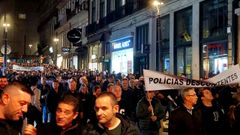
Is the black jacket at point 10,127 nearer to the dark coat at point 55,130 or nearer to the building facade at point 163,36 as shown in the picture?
the dark coat at point 55,130

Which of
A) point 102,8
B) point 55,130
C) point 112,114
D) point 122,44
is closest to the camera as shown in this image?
point 112,114

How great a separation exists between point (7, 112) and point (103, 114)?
47.6 inches

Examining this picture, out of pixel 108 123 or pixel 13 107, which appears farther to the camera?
pixel 108 123

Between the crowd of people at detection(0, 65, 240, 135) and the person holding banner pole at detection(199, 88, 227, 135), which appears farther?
the person holding banner pole at detection(199, 88, 227, 135)

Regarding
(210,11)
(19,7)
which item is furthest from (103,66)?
(19,7)

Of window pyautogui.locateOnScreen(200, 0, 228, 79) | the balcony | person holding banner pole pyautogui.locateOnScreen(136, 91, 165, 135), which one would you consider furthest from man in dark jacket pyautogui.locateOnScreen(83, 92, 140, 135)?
the balcony

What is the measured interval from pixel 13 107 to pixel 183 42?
24019 millimetres

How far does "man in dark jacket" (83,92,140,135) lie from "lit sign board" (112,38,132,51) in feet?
105

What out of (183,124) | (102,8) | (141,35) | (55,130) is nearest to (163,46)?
(141,35)

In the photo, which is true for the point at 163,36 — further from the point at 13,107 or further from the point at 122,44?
the point at 13,107

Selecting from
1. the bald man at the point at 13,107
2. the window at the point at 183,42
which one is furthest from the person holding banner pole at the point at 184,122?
the window at the point at 183,42

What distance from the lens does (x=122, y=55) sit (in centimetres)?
3906

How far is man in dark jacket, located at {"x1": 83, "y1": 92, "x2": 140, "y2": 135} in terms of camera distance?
483cm

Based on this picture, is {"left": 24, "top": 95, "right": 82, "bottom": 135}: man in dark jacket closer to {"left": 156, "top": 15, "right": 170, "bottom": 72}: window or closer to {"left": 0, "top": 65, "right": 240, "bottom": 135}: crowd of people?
{"left": 0, "top": 65, "right": 240, "bottom": 135}: crowd of people
